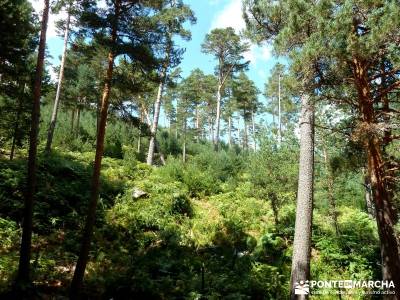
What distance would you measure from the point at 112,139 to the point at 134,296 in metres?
20.5

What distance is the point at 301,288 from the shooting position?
8.00 m

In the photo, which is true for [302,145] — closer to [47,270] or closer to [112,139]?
[47,270]

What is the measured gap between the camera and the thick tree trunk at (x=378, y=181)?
769 centimetres

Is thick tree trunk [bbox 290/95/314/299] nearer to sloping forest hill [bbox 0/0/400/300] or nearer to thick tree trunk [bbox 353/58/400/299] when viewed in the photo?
sloping forest hill [bbox 0/0/400/300]

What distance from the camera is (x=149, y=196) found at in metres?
16.5

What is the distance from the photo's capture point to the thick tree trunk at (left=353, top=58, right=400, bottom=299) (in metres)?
7.69

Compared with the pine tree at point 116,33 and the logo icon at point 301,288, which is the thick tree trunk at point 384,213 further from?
the pine tree at point 116,33

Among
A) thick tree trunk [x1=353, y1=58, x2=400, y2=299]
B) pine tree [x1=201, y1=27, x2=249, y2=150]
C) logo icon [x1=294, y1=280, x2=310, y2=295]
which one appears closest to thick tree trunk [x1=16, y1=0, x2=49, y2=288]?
logo icon [x1=294, y1=280, x2=310, y2=295]

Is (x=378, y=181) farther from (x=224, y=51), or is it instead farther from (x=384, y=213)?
(x=224, y=51)

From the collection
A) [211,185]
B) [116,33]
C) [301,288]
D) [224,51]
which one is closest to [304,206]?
[301,288]

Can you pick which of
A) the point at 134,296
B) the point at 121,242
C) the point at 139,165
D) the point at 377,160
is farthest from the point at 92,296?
the point at 139,165

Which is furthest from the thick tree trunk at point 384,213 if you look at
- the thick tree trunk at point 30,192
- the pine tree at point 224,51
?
the pine tree at point 224,51

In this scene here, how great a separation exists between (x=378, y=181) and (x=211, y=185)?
42.1 feet

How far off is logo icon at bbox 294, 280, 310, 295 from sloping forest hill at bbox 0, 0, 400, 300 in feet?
0.57
